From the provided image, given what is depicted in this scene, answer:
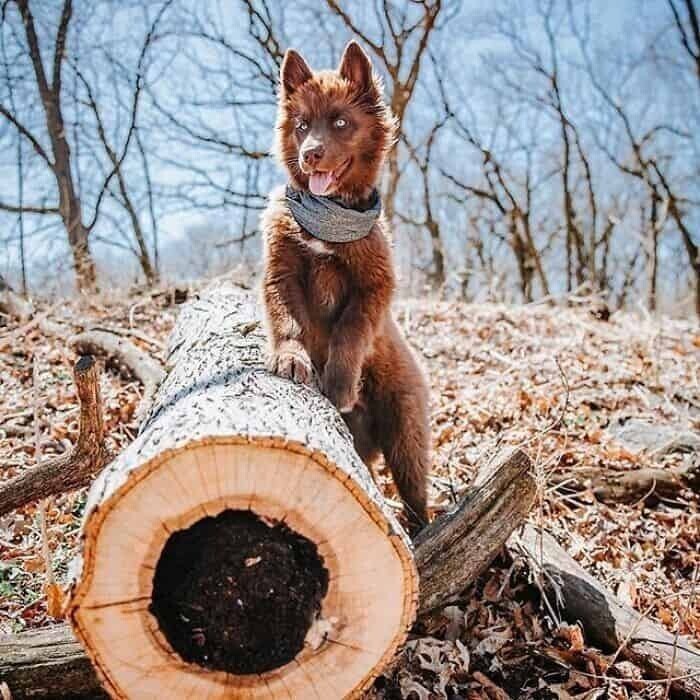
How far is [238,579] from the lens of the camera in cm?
188

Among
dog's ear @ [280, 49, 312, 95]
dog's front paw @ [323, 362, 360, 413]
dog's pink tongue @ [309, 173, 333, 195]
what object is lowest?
dog's front paw @ [323, 362, 360, 413]

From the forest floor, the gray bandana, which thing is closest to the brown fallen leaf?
the forest floor

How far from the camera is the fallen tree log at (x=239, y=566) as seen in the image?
1.78m

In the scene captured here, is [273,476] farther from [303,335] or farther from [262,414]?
[303,335]

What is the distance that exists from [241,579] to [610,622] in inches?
76.3

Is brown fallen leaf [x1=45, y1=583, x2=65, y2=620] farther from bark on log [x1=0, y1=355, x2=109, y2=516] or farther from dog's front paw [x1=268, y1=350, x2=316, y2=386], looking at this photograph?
dog's front paw [x1=268, y1=350, x2=316, y2=386]

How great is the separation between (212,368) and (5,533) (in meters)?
1.73

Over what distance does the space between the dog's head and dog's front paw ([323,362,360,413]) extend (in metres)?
0.92

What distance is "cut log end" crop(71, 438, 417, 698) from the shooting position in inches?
70.2

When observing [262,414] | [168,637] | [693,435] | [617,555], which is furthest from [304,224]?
[693,435]

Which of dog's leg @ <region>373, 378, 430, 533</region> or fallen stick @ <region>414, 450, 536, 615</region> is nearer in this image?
fallen stick @ <region>414, 450, 536, 615</region>

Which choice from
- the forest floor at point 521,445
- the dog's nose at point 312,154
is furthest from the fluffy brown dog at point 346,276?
the forest floor at point 521,445

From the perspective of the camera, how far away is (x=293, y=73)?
3.46m

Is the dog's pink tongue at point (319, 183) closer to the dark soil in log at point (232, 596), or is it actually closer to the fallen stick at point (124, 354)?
the dark soil in log at point (232, 596)
